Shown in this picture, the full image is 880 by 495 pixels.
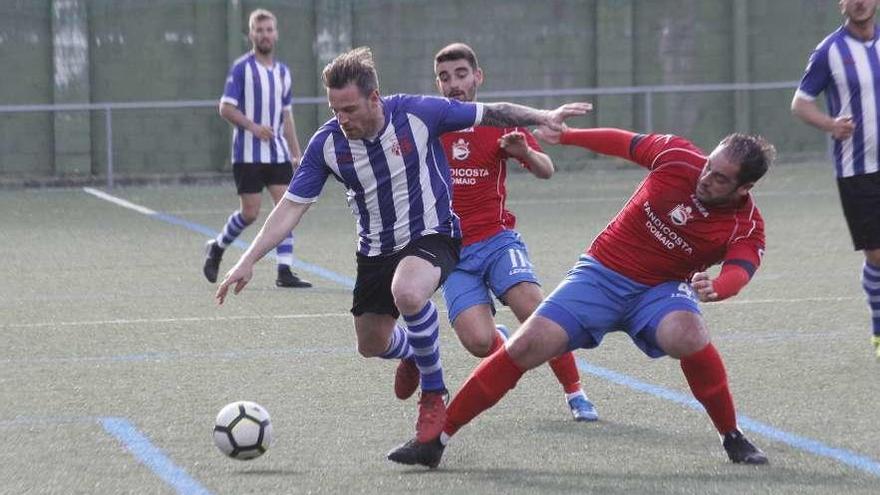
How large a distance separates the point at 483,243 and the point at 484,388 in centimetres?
134

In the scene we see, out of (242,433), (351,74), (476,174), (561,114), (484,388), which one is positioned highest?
(351,74)

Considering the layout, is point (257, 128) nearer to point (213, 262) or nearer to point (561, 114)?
point (213, 262)

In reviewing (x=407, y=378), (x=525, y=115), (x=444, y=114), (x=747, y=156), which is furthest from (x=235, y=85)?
(x=747, y=156)

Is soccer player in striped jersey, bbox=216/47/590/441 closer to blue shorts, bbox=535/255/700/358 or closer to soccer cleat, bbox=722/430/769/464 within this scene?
blue shorts, bbox=535/255/700/358

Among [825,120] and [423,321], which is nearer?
[423,321]

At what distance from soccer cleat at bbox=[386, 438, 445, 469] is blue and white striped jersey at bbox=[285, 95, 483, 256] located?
0.86 meters

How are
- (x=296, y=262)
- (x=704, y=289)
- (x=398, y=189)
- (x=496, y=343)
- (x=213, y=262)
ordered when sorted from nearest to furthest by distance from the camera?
1. (x=704, y=289)
2. (x=398, y=189)
3. (x=496, y=343)
4. (x=213, y=262)
5. (x=296, y=262)

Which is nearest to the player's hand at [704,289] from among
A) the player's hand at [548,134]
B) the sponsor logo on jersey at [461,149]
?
the player's hand at [548,134]

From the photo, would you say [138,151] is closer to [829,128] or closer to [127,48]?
[127,48]

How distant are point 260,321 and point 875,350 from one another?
347 centimetres

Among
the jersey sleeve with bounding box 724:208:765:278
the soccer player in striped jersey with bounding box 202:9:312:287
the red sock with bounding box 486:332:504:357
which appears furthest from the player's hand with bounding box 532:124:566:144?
the soccer player in striped jersey with bounding box 202:9:312:287

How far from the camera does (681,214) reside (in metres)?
5.58

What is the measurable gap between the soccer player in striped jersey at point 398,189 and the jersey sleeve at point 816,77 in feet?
7.70

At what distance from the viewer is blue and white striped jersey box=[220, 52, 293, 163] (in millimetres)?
11820
